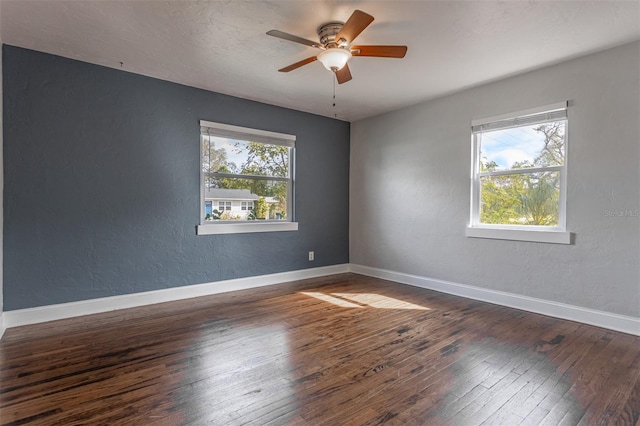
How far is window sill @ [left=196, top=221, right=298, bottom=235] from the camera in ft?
13.3

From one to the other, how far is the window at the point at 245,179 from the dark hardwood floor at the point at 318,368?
50.5 inches

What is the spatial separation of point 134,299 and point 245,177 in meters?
1.93

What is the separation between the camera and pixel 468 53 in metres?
3.04

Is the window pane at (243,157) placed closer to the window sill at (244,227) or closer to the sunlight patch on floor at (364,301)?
the window sill at (244,227)

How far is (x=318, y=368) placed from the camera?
2244mm

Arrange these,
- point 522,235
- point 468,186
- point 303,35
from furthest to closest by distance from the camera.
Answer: point 468,186, point 522,235, point 303,35

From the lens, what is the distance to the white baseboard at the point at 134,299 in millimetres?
3047

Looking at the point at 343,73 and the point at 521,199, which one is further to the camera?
the point at 521,199

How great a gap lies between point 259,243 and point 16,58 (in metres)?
3.07

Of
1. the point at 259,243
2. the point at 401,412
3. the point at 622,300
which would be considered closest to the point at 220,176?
the point at 259,243

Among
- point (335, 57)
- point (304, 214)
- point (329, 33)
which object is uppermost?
point (329, 33)

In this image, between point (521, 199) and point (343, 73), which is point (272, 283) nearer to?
point (343, 73)

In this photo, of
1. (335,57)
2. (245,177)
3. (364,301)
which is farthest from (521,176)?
(245,177)

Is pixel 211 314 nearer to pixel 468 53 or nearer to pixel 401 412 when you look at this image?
pixel 401 412
